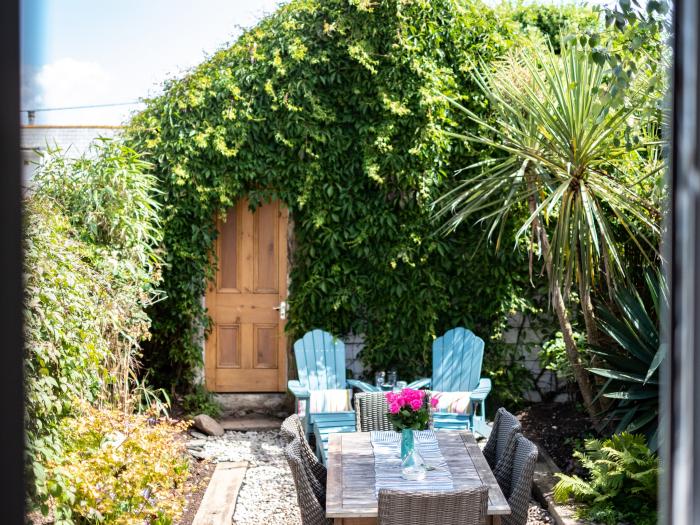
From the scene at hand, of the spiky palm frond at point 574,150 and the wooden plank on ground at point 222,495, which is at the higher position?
the spiky palm frond at point 574,150

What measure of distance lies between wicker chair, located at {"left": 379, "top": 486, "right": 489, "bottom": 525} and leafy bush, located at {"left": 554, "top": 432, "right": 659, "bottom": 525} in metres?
1.77

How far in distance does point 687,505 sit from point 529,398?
6.32 m

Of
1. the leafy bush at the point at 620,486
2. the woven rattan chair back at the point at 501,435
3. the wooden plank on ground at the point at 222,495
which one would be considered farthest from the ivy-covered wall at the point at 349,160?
the woven rattan chair back at the point at 501,435

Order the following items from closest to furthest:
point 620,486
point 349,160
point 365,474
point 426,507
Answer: point 426,507
point 365,474
point 620,486
point 349,160

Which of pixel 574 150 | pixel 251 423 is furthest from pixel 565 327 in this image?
pixel 251 423

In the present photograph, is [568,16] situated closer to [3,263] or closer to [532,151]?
[532,151]

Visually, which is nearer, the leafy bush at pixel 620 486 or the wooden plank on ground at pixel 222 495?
the leafy bush at pixel 620 486

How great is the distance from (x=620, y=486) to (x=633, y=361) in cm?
98

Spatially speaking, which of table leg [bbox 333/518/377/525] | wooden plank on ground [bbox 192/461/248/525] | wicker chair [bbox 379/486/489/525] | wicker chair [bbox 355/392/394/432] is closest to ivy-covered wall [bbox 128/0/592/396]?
wooden plank on ground [bbox 192/461/248/525]

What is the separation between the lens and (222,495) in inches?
185

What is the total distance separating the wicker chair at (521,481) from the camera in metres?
3.02

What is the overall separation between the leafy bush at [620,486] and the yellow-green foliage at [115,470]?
2.25 m

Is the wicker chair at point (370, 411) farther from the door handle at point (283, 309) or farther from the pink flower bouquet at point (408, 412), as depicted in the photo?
the door handle at point (283, 309)

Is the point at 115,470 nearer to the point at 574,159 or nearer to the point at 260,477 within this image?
the point at 260,477
